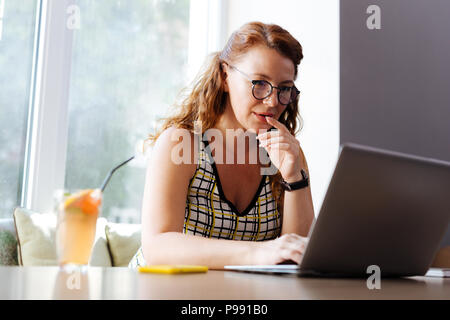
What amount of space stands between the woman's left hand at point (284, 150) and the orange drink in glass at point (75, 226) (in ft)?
2.43

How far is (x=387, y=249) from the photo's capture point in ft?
2.88

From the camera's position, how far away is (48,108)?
2236 mm

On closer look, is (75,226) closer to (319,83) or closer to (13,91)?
(13,91)

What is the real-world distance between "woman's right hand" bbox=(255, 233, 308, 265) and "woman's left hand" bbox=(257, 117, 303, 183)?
0.50m

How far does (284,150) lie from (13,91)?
51.8 inches

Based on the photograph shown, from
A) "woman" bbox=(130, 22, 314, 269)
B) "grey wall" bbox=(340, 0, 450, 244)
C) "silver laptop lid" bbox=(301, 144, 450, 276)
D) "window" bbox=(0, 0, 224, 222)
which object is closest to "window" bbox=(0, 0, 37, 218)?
"window" bbox=(0, 0, 224, 222)

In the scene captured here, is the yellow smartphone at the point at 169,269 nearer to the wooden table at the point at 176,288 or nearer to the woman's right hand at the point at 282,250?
the wooden table at the point at 176,288

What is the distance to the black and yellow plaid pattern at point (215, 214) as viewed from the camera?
153 cm

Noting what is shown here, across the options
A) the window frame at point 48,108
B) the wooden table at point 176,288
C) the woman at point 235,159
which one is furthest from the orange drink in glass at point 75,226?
the window frame at point 48,108

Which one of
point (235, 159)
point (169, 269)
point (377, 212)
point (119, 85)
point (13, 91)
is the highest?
point (119, 85)

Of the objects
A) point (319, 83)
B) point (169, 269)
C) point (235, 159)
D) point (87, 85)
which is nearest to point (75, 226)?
point (169, 269)

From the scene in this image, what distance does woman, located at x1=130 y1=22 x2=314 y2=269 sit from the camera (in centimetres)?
141
